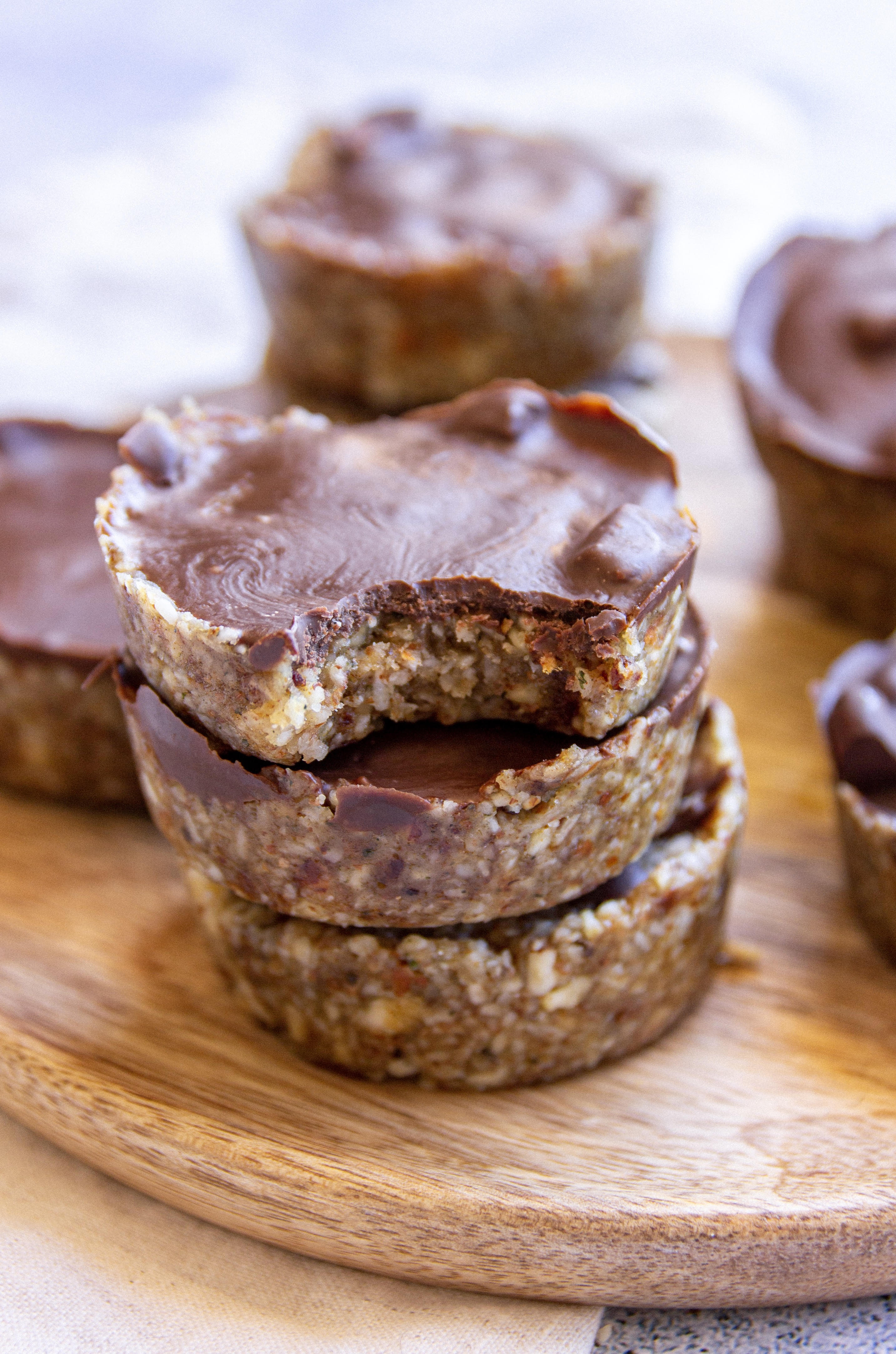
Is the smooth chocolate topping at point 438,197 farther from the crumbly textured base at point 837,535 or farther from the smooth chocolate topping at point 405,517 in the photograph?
the smooth chocolate topping at point 405,517

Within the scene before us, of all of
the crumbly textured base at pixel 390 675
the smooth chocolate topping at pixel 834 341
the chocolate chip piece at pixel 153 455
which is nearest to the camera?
the crumbly textured base at pixel 390 675

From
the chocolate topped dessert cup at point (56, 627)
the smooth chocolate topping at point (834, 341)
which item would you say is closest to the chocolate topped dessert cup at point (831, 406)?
the smooth chocolate topping at point (834, 341)

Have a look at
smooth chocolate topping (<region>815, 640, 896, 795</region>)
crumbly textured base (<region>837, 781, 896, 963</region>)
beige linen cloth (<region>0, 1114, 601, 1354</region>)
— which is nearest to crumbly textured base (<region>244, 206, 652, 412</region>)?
smooth chocolate topping (<region>815, 640, 896, 795</region>)

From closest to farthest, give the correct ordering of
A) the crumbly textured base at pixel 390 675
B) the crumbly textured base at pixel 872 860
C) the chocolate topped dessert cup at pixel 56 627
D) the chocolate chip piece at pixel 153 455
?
the crumbly textured base at pixel 390 675
the chocolate chip piece at pixel 153 455
the crumbly textured base at pixel 872 860
the chocolate topped dessert cup at pixel 56 627

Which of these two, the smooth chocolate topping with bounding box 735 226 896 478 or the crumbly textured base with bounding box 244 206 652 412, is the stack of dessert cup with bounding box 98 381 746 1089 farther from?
the crumbly textured base with bounding box 244 206 652 412

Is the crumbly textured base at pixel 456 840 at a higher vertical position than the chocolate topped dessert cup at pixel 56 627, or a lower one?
higher

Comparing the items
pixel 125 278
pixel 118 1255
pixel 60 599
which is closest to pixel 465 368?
pixel 60 599

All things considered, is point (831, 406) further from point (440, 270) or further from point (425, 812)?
point (425, 812)
